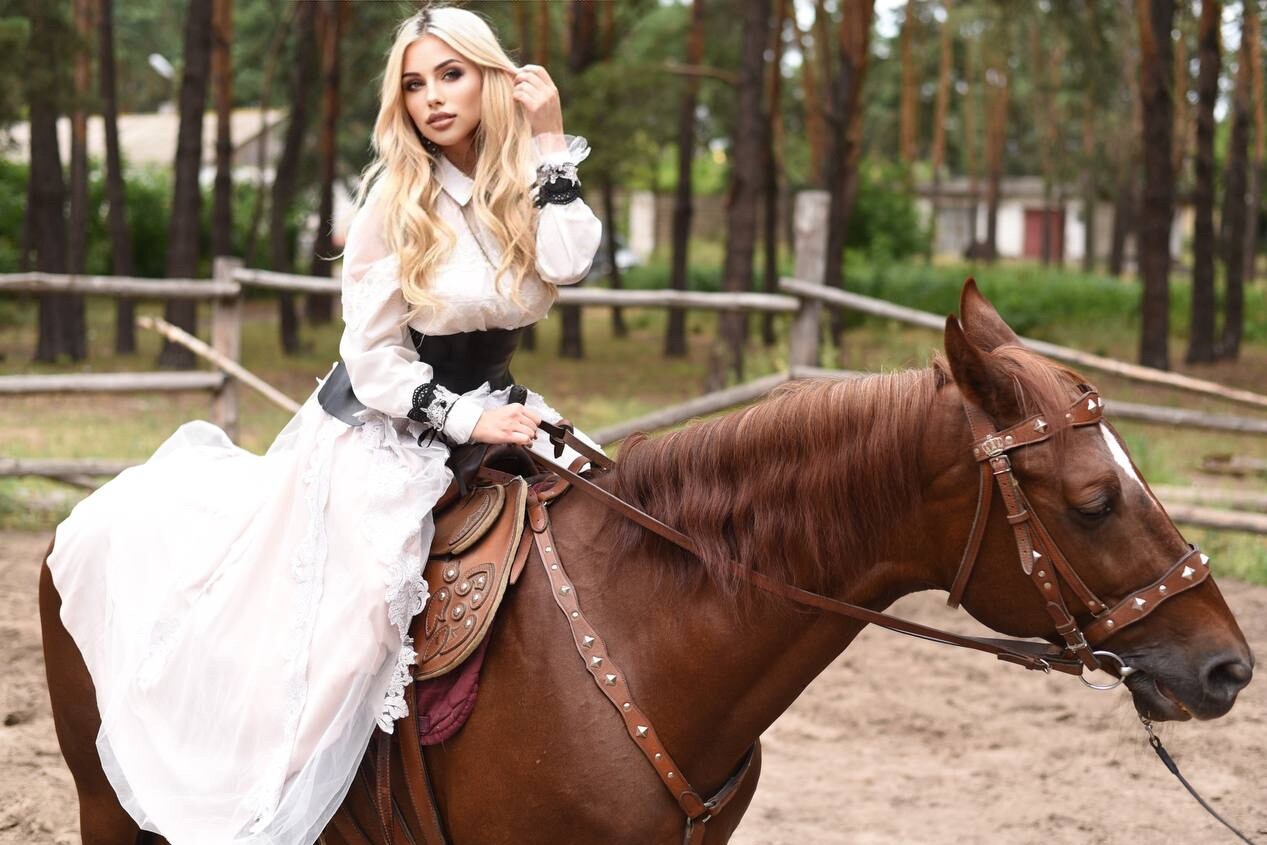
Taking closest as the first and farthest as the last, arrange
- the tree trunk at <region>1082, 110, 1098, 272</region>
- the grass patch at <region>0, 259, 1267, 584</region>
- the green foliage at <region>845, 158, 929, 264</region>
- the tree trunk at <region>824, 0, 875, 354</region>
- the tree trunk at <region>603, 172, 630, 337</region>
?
the grass patch at <region>0, 259, 1267, 584</region>, the tree trunk at <region>824, 0, 875, 354</region>, the tree trunk at <region>603, 172, 630, 337</region>, the green foliage at <region>845, 158, 929, 264</region>, the tree trunk at <region>1082, 110, 1098, 272</region>

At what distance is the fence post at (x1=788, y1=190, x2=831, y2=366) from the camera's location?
24.2 ft

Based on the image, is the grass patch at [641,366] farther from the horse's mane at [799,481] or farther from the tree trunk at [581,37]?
the tree trunk at [581,37]

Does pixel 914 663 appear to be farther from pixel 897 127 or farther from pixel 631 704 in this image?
pixel 897 127

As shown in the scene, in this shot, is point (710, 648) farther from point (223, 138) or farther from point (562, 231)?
point (223, 138)

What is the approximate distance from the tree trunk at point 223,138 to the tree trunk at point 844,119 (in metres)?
7.93

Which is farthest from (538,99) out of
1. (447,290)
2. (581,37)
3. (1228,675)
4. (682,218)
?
(682,218)

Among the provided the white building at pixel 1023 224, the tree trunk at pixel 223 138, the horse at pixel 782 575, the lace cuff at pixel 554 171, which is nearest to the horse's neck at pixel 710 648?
the horse at pixel 782 575

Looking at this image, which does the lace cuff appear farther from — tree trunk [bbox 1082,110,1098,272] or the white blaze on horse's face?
tree trunk [bbox 1082,110,1098,272]

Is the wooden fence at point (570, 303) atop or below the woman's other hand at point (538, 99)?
below

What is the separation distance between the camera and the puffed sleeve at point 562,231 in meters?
2.35

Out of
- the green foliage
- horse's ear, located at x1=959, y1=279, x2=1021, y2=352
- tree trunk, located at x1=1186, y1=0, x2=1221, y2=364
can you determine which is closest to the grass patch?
horse's ear, located at x1=959, y1=279, x2=1021, y2=352

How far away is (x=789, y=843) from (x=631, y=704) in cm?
204

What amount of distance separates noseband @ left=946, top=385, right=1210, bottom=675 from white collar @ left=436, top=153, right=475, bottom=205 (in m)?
1.06

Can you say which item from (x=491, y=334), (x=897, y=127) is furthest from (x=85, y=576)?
(x=897, y=127)
